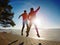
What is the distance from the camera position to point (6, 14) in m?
2.79

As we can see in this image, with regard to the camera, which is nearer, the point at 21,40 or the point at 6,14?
the point at 21,40

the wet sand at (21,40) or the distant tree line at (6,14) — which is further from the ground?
the distant tree line at (6,14)

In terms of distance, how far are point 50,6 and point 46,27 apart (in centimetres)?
37

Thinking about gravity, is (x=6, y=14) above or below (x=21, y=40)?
above

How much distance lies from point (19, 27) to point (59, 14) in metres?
0.72

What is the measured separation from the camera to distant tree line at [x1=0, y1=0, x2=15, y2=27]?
2.73 meters

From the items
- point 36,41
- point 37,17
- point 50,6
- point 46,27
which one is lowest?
point 36,41

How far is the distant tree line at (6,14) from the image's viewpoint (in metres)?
2.73

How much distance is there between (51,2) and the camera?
2705 millimetres

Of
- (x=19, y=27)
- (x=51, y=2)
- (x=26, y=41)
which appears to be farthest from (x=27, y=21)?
(x=51, y=2)

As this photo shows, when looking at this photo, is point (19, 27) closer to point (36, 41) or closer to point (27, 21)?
point (27, 21)

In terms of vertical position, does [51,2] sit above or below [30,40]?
above

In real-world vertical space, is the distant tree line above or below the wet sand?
above

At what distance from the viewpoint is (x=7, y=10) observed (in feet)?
9.08
